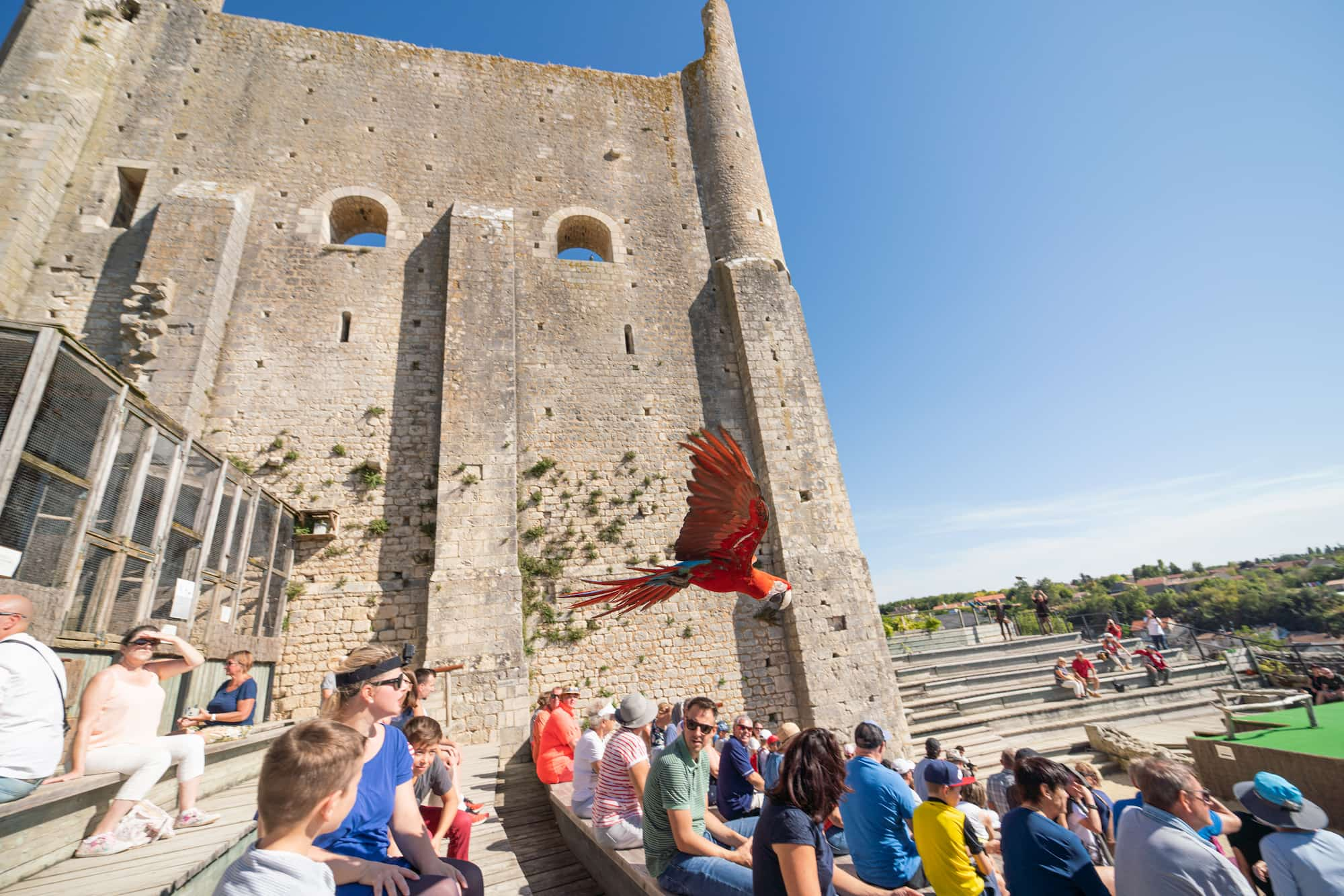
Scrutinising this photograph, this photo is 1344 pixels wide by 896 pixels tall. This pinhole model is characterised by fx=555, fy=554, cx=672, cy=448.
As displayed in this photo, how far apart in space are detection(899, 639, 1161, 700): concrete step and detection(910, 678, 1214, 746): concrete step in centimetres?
85

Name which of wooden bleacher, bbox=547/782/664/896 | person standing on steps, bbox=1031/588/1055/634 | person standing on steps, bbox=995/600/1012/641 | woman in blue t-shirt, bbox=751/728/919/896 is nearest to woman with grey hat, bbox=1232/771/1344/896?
woman in blue t-shirt, bbox=751/728/919/896

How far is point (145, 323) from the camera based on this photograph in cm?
892

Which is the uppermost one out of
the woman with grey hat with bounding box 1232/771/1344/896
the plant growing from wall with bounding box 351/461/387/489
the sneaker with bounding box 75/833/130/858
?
the plant growing from wall with bounding box 351/461/387/489

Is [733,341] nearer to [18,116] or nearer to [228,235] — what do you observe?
[228,235]

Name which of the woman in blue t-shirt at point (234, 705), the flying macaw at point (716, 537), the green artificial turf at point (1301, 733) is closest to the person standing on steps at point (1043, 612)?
the green artificial turf at point (1301, 733)

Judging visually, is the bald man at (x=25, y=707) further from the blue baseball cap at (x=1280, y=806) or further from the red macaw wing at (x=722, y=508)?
the blue baseball cap at (x=1280, y=806)

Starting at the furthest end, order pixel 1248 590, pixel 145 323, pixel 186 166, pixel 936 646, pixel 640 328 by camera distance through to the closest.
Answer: pixel 1248 590
pixel 936 646
pixel 640 328
pixel 186 166
pixel 145 323

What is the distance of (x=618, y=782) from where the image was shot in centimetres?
327

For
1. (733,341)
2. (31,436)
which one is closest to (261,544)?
(31,436)

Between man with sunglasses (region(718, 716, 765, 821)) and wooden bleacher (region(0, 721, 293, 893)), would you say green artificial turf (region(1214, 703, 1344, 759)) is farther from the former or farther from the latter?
wooden bleacher (region(0, 721, 293, 893))

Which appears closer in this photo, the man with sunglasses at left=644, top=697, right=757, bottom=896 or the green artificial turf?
the man with sunglasses at left=644, top=697, right=757, bottom=896

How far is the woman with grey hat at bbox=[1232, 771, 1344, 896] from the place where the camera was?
273 cm

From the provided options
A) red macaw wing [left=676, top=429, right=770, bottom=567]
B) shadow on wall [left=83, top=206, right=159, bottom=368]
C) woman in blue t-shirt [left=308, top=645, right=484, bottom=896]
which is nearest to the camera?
woman in blue t-shirt [left=308, top=645, right=484, bottom=896]

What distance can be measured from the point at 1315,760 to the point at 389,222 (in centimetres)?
1557
